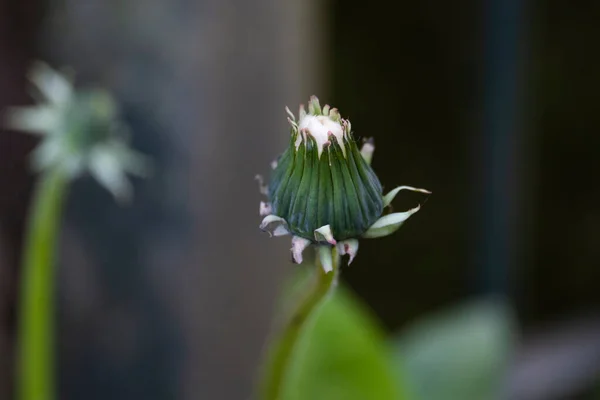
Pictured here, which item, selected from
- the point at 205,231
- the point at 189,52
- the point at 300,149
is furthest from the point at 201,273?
the point at 300,149

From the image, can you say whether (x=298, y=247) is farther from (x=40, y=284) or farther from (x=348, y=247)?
(x=40, y=284)

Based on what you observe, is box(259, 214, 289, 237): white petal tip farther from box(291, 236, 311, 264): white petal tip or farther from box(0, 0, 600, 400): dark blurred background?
box(0, 0, 600, 400): dark blurred background

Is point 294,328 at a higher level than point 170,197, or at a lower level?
lower

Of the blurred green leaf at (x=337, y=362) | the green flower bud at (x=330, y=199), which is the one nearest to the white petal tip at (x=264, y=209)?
the green flower bud at (x=330, y=199)

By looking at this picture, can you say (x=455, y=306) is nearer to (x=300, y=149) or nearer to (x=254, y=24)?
(x=254, y=24)

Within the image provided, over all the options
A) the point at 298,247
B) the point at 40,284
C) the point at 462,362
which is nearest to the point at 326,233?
the point at 298,247
